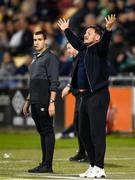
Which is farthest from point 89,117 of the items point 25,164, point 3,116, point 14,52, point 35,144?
point 14,52

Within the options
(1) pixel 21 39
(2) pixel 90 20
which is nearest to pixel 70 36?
(2) pixel 90 20

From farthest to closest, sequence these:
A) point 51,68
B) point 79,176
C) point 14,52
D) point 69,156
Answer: point 14,52 < point 69,156 < point 51,68 < point 79,176

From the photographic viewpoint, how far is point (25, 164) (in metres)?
15.6

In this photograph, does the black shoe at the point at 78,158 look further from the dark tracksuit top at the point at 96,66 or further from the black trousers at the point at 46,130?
the dark tracksuit top at the point at 96,66

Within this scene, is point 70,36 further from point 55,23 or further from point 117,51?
point 55,23

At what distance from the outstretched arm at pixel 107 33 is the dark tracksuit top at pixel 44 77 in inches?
48.4

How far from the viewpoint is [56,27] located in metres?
30.1

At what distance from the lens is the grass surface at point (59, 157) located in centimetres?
1355

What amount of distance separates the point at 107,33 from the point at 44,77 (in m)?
1.76

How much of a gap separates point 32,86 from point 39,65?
359 millimetres

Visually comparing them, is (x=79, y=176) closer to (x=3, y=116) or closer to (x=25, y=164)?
(x=25, y=164)

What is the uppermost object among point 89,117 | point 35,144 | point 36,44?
point 36,44

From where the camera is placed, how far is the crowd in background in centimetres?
2589

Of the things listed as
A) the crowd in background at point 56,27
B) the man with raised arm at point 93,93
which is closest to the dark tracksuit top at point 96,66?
the man with raised arm at point 93,93
